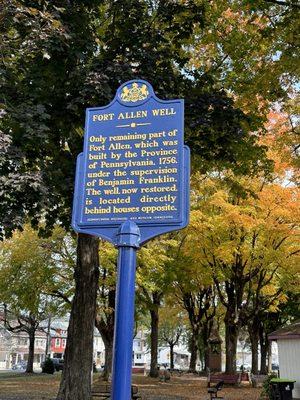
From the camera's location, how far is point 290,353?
21703 millimetres

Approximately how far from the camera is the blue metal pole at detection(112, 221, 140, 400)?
17.8 feet

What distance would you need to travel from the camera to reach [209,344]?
107ft

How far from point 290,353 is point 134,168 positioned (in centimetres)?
1830

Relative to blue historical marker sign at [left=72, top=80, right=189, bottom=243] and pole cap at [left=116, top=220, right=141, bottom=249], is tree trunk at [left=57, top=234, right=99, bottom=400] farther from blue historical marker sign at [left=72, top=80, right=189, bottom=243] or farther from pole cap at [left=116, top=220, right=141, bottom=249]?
pole cap at [left=116, top=220, right=141, bottom=249]

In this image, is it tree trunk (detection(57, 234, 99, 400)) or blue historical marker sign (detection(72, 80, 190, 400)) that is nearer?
blue historical marker sign (detection(72, 80, 190, 400))

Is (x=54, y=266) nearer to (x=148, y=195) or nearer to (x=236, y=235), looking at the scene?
(x=236, y=235)

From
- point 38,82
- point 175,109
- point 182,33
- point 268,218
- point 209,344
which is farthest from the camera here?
point 209,344

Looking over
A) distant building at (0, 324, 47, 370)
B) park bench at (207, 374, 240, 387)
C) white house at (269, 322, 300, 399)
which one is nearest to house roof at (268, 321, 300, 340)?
white house at (269, 322, 300, 399)

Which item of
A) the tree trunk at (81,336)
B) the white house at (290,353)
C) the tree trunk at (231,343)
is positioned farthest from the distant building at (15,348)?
the tree trunk at (81,336)

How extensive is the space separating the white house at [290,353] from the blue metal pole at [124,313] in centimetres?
1675

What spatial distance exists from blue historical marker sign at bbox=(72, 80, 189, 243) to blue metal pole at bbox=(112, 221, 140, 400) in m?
0.15

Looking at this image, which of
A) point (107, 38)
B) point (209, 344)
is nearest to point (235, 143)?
point (107, 38)

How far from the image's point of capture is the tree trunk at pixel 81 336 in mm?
11719

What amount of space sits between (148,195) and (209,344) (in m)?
28.7
